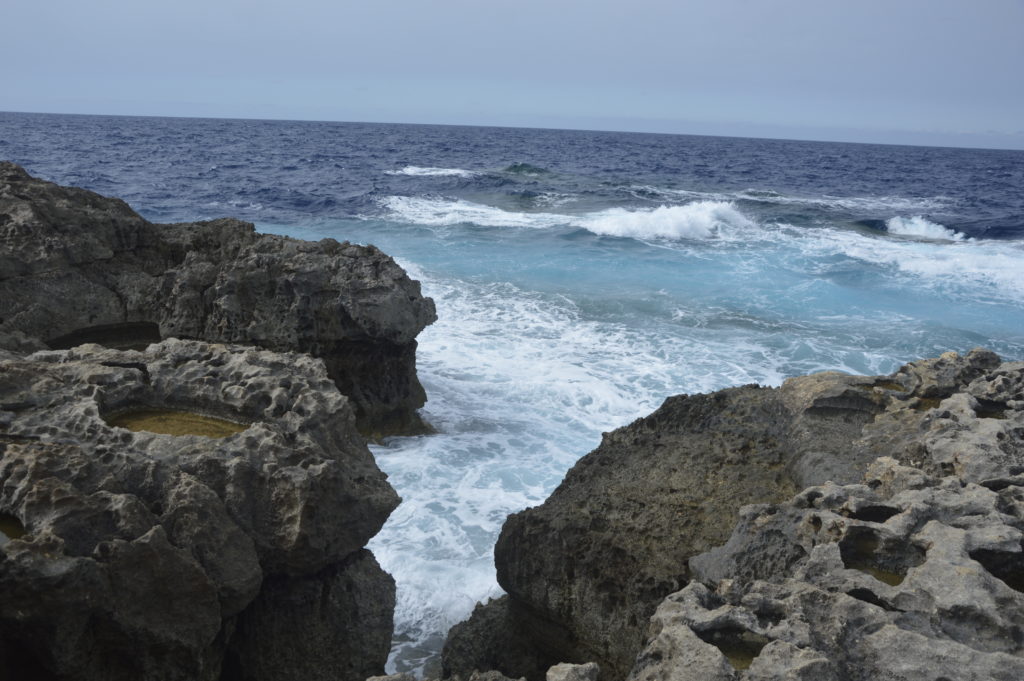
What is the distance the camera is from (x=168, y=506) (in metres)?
3.31

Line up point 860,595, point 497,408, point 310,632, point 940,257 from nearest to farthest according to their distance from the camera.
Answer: point 860,595
point 310,632
point 497,408
point 940,257

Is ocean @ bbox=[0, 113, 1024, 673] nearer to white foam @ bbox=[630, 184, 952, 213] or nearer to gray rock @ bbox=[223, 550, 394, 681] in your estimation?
white foam @ bbox=[630, 184, 952, 213]

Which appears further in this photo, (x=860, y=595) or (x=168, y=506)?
(x=168, y=506)

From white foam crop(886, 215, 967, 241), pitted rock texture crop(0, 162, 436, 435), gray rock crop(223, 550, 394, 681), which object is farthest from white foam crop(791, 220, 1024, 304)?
gray rock crop(223, 550, 394, 681)

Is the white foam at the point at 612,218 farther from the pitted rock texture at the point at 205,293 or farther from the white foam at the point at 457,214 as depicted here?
the pitted rock texture at the point at 205,293

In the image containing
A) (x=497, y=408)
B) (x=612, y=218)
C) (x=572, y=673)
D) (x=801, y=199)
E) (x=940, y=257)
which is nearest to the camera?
(x=572, y=673)

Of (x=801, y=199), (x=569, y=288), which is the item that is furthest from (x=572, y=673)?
(x=801, y=199)

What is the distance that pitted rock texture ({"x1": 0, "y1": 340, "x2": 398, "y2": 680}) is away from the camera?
288 centimetres

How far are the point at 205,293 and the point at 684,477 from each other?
4792 mm

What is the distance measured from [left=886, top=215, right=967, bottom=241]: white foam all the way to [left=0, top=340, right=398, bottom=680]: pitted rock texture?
23165mm

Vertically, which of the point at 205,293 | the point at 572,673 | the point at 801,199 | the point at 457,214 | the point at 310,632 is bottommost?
the point at 310,632

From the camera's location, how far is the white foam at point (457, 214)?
69.4 feet

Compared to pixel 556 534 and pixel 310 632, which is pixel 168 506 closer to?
pixel 310 632

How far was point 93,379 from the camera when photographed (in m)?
4.02
